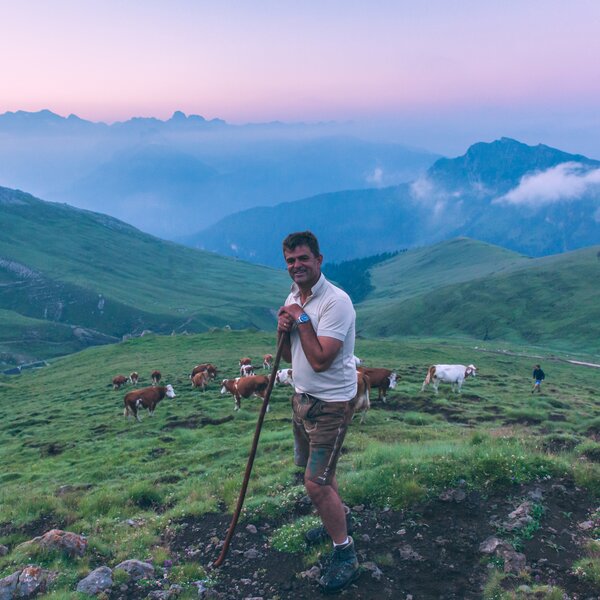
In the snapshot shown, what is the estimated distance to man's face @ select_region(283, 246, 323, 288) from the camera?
7.37 m

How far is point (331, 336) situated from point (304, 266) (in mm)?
1126

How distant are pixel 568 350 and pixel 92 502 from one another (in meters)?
96.5

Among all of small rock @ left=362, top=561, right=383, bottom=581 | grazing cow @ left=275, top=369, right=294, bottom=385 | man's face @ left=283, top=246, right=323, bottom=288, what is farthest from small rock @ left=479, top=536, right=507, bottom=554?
grazing cow @ left=275, top=369, right=294, bottom=385

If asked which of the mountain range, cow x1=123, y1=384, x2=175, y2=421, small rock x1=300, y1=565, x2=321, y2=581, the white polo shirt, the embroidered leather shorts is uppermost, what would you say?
the white polo shirt

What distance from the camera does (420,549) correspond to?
27.1 feet

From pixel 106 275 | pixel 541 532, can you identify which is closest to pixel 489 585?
pixel 541 532

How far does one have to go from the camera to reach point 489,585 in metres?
7.22

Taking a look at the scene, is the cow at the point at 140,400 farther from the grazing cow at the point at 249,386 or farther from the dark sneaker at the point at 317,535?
the dark sneaker at the point at 317,535

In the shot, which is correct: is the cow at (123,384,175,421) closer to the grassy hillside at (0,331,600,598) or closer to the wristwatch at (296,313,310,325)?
the grassy hillside at (0,331,600,598)

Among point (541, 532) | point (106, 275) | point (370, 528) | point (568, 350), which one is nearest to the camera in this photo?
point (541, 532)

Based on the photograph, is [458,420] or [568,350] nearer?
[458,420]

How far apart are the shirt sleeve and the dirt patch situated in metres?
3.70

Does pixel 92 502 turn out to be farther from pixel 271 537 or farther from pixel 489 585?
pixel 489 585

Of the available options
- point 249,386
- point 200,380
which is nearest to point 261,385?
point 249,386
